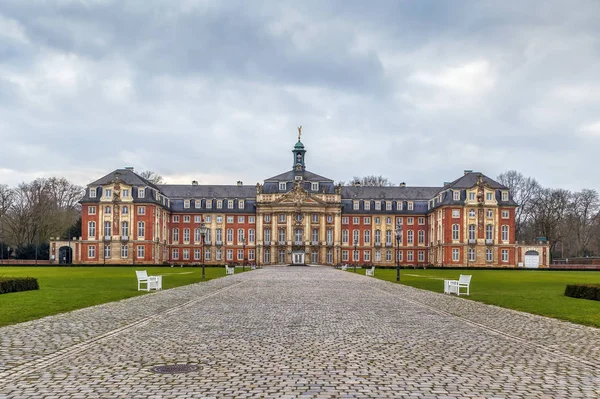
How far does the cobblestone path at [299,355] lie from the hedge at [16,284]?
746cm

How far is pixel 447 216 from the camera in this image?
8331 centimetres

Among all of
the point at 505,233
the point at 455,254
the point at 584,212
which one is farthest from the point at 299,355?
the point at 584,212

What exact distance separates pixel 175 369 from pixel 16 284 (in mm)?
17828

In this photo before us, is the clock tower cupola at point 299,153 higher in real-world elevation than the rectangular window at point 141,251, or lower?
higher

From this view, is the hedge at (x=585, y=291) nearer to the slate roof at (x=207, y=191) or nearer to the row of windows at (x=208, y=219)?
the row of windows at (x=208, y=219)

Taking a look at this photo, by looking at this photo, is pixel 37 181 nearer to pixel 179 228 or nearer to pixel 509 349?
pixel 179 228

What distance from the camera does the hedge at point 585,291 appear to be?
23453 millimetres

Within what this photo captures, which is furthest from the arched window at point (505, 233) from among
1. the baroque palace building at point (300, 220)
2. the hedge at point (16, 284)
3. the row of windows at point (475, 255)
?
the hedge at point (16, 284)

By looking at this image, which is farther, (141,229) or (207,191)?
(207,191)

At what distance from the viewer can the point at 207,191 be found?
97.9m

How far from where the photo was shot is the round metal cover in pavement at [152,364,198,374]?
9.04 m

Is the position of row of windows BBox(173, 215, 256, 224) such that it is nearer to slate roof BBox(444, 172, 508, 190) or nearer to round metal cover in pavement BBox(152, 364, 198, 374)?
slate roof BBox(444, 172, 508, 190)

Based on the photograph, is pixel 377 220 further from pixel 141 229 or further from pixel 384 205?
pixel 141 229

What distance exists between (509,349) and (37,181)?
91.9 meters
